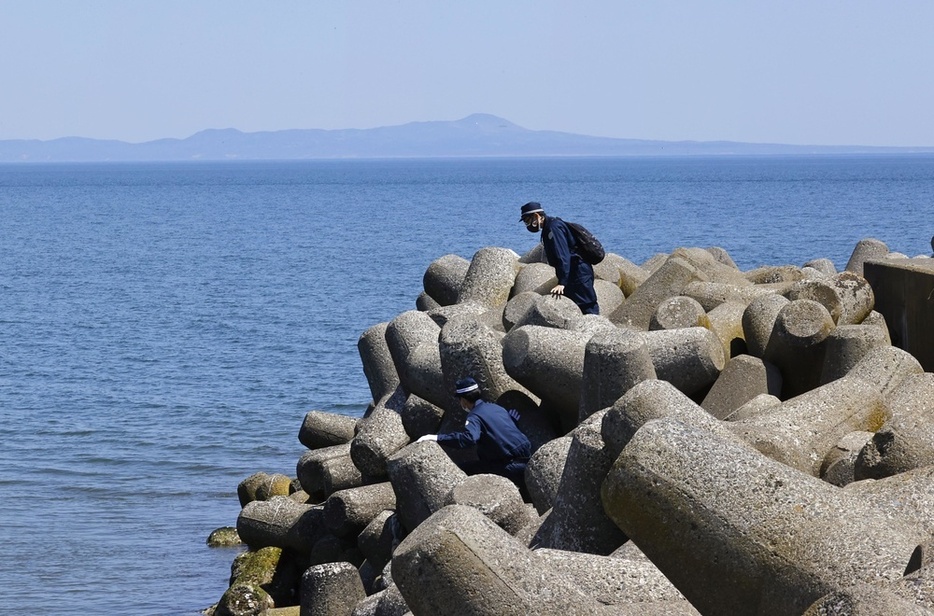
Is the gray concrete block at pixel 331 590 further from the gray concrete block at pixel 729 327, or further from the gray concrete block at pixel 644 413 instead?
the gray concrete block at pixel 729 327

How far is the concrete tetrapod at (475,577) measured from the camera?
195 inches

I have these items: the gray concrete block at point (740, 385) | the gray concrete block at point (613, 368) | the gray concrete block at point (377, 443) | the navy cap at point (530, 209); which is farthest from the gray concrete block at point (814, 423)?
the navy cap at point (530, 209)

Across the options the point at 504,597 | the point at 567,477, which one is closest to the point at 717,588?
the point at 504,597

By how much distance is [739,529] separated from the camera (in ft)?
16.8

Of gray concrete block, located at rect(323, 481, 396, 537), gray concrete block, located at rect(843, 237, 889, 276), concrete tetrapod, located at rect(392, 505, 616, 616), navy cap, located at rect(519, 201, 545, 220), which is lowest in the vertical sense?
gray concrete block, located at rect(323, 481, 396, 537)

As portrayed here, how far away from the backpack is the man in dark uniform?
343cm

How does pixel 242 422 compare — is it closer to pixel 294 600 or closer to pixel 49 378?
pixel 49 378

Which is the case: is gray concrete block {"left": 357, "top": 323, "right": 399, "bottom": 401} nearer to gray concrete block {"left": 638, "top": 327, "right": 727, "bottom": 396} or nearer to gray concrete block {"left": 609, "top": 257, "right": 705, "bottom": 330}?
gray concrete block {"left": 609, "top": 257, "right": 705, "bottom": 330}

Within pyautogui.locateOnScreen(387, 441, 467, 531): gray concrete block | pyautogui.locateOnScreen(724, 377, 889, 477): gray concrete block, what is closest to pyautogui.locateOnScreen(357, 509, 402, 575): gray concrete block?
pyautogui.locateOnScreen(387, 441, 467, 531): gray concrete block

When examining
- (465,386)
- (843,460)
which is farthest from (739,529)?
(465,386)

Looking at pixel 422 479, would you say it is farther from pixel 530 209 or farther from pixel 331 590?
pixel 530 209

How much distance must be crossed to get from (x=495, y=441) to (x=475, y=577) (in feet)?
15.3

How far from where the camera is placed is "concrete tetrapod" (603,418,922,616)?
5.06 meters

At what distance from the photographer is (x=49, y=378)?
2670 centimetres
